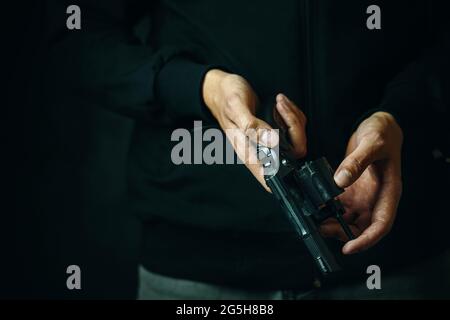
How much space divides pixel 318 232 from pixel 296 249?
11 cm

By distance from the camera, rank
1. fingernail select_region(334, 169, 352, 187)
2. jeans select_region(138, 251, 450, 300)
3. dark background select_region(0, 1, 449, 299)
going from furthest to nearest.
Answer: dark background select_region(0, 1, 449, 299) → jeans select_region(138, 251, 450, 300) → fingernail select_region(334, 169, 352, 187)

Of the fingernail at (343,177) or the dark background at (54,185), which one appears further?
the dark background at (54,185)

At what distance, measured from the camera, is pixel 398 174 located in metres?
0.63

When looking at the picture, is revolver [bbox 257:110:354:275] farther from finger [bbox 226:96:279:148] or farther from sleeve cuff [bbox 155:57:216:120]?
sleeve cuff [bbox 155:57:216:120]

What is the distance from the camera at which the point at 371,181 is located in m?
0.64

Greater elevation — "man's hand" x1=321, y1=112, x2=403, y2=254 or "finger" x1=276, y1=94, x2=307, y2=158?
"finger" x1=276, y1=94, x2=307, y2=158

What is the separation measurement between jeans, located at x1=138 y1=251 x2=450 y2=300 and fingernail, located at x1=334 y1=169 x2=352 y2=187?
17 centimetres

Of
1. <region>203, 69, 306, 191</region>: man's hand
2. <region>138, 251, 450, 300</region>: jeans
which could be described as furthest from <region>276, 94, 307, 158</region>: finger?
<region>138, 251, 450, 300</region>: jeans

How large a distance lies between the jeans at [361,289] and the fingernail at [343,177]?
172 mm

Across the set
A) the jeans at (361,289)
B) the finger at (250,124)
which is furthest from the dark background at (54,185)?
the finger at (250,124)

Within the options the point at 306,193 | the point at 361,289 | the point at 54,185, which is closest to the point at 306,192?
the point at 306,193

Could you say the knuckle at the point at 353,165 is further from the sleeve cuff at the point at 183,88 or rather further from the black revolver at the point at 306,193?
the sleeve cuff at the point at 183,88

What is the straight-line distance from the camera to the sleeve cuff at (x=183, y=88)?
0.66 metres

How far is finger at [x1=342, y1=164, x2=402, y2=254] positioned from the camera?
58 cm
